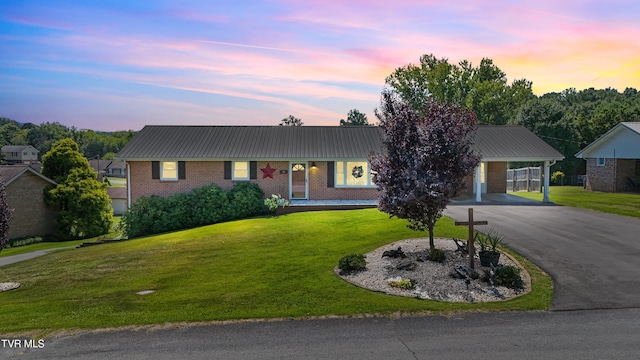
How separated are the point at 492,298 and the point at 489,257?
185 cm

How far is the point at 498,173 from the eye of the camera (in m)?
29.9

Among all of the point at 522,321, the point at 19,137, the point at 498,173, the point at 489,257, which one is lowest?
the point at 522,321

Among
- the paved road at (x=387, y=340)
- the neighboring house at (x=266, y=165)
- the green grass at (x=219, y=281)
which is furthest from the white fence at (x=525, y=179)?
the paved road at (x=387, y=340)

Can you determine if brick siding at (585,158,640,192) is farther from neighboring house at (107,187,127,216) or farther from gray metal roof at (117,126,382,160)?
neighboring house at (107,187,127,216)

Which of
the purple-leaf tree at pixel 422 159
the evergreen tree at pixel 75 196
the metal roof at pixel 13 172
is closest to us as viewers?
the purple-leaf tree at pixel 422 159

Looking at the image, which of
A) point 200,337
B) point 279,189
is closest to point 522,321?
point 200,337

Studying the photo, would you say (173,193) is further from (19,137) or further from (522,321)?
(19,137)

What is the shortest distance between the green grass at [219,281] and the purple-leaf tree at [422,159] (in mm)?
2901

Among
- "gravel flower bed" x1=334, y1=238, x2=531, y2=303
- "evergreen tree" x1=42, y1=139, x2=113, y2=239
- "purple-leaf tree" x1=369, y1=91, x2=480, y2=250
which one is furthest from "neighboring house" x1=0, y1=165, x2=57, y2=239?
"purple-leaf tree" x1=369, y1=91, x2=480, y2=250

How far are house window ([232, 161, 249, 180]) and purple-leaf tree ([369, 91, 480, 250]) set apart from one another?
1474 centimetres

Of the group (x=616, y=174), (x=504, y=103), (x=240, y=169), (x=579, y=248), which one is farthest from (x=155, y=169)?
(x=504, y=103)

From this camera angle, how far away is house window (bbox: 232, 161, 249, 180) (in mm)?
26578

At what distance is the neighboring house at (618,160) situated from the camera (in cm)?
3441

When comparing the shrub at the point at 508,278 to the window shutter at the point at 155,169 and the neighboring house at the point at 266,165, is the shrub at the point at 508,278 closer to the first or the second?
the neighboring house at the point at 266,165
